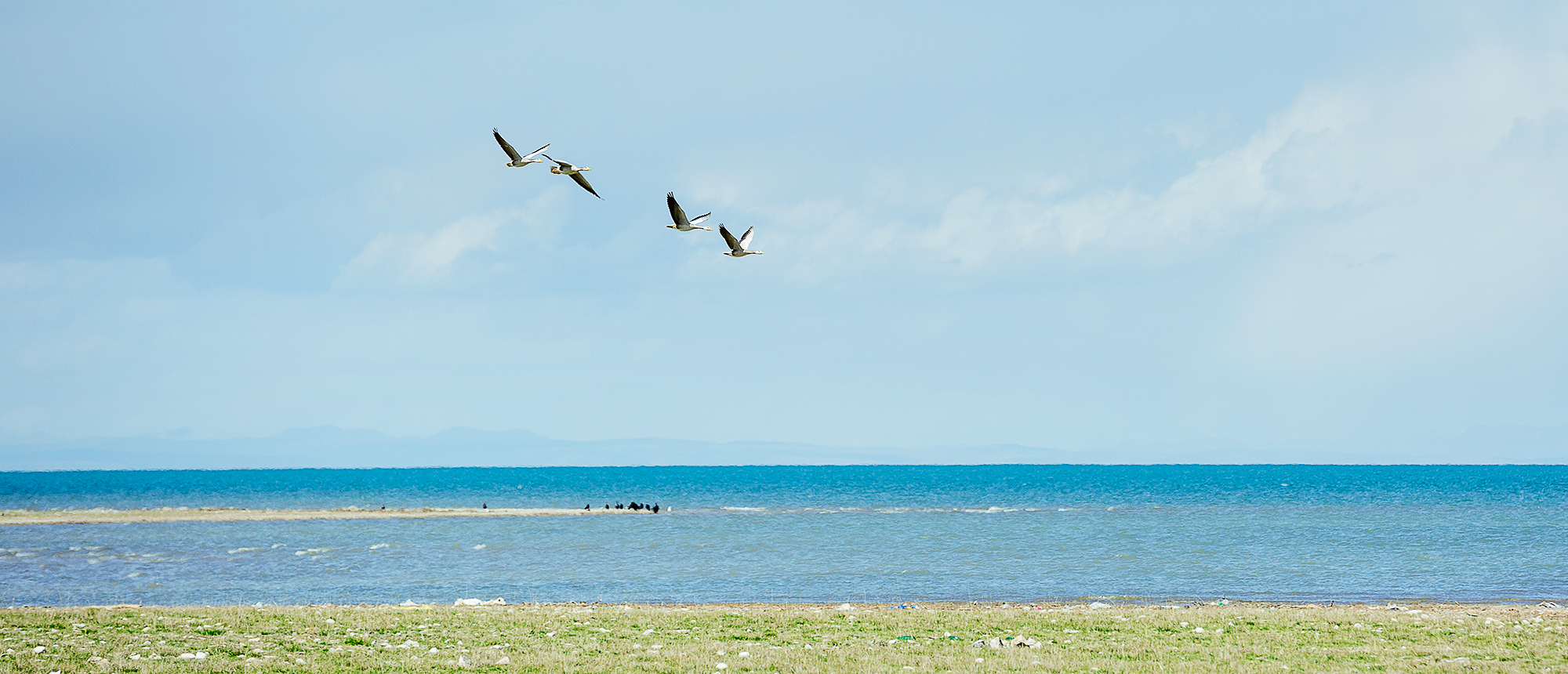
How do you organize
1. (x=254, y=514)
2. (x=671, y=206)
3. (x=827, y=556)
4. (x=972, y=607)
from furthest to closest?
(x=254, y=514)
(x=827, y=556)
(x=972, y=607)
(x=671, y=206)

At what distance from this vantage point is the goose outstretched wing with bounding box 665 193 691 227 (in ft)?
60.6

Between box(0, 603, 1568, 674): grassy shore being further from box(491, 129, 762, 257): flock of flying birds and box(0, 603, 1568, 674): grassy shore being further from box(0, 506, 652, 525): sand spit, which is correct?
box(0, 506, 652, 525): sand spit

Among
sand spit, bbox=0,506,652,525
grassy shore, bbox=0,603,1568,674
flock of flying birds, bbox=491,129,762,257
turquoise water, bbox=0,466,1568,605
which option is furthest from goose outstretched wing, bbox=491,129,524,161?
sand spit, bbox=0,506,652,525

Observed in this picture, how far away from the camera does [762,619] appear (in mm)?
23391

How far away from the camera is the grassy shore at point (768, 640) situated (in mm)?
17125

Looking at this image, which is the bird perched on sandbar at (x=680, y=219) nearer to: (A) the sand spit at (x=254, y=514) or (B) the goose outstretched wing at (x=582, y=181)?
(B) the goose outstretched wing at (x=582, y=181)

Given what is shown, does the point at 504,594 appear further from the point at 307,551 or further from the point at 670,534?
the point at 670,534

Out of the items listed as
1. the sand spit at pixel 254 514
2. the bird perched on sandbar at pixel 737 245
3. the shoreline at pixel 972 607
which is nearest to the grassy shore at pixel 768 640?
the shoreline at pixel 972 607

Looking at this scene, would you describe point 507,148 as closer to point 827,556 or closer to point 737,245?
point 737,245

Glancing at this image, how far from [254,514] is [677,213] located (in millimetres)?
70382

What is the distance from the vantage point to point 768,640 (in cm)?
2020

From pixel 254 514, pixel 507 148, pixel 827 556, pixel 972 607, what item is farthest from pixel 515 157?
pixel 254 514

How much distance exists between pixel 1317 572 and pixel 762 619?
24577mm

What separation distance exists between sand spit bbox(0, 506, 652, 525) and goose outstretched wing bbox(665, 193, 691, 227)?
6336 centimetres
